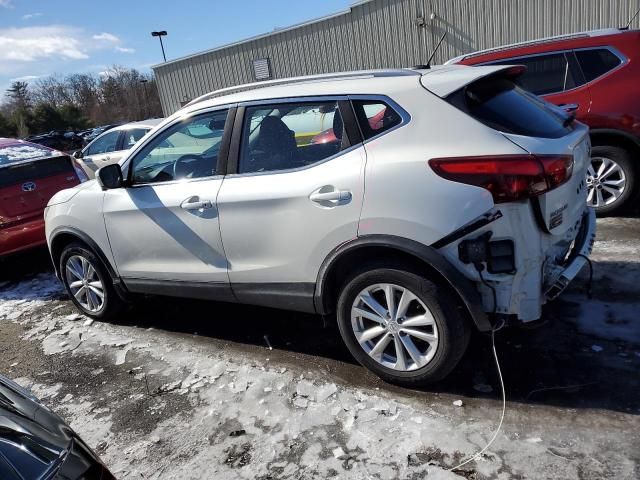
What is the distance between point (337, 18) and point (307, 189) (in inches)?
750

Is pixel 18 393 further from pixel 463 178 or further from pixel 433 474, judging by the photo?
pixel 463 178

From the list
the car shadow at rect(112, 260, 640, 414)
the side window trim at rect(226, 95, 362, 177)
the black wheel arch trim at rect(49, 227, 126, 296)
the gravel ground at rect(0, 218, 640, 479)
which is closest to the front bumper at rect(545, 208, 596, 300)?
the car shadow at rect(112, 260, 640, 414)

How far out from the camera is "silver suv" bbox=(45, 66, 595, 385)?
2627 millimetres

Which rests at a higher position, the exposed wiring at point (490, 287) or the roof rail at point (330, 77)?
the roof rail at point (330, 77)

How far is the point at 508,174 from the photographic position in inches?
99.6

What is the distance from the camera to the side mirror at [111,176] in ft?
12.8

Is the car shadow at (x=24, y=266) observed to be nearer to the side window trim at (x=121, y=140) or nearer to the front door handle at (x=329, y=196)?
the side window trim at (x=121, y=140)

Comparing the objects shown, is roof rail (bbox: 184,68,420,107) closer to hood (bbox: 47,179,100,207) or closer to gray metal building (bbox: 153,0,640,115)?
hood (bbox: 47,179,100,207)

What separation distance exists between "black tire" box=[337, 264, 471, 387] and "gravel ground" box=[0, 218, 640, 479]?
139mm

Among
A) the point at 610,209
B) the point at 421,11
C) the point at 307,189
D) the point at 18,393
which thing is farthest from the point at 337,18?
the point at 18,393

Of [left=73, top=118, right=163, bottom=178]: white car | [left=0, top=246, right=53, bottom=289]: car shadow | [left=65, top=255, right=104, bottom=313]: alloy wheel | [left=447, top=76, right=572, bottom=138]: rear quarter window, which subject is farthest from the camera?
[left=73, top=118, right=163, bottom=178]: white car

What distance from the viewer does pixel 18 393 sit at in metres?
1.95

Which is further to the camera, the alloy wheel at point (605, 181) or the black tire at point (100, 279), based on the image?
the alloy wheel at point (605, 181)

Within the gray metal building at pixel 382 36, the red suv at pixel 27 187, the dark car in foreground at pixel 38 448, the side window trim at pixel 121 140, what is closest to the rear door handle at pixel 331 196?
the dark car in foreground at pixel 38 448
